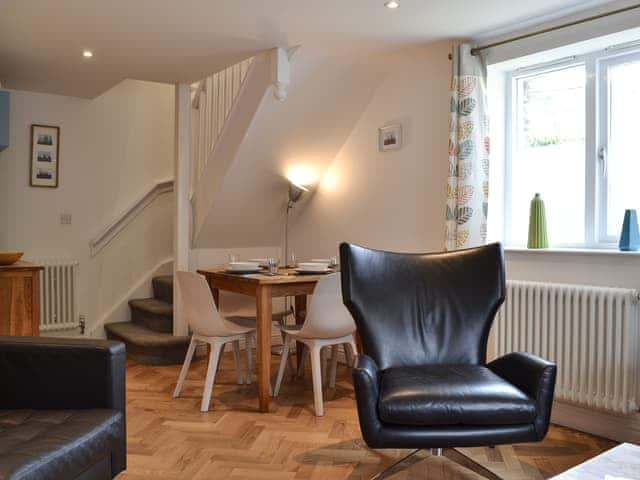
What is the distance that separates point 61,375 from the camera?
6.39 ft

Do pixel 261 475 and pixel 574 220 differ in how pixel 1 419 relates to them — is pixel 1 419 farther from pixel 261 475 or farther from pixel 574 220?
pixel 574 220

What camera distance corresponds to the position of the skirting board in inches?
113

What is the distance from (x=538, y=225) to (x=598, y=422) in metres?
1.05

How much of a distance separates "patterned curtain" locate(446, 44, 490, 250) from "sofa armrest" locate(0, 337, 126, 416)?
2.08 m

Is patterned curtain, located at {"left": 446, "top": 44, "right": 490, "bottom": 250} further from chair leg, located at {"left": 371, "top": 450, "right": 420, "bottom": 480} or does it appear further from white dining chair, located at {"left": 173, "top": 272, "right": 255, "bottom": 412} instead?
white dining chair, located at {"left": 173, "top": 272, "right": 255, "bottom": 412}

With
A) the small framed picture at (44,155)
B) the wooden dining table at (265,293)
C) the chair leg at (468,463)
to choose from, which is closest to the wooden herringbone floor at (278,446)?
the chair leg at (468,463)

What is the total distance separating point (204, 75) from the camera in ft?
14.2

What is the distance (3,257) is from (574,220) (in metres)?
3.32

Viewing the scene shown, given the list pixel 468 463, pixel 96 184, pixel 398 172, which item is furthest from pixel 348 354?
pixel 96 184

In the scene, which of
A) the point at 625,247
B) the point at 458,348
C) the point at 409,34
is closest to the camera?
the point at 458,348

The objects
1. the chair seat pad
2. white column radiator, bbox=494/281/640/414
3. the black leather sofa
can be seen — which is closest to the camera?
the black leather sofa

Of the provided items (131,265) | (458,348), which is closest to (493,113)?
(458,348)

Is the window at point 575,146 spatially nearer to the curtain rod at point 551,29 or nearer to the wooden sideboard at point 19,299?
the curtain rod at point 551,29

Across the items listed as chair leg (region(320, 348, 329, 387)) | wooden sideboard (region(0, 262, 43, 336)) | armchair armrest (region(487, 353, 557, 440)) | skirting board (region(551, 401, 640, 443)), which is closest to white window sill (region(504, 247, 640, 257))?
skirting board (region(551, 401, 640, 443))
